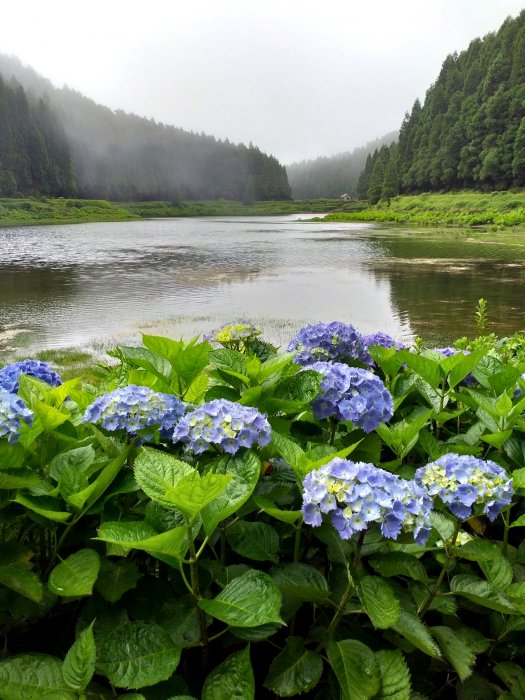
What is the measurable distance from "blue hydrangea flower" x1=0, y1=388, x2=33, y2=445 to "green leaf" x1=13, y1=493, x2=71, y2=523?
155 millimetres

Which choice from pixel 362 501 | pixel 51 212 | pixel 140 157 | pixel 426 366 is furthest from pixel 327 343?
pixel 140 157

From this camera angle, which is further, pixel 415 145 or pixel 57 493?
pixel 415 145

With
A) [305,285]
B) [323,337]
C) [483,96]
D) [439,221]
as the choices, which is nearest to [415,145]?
[483,96]

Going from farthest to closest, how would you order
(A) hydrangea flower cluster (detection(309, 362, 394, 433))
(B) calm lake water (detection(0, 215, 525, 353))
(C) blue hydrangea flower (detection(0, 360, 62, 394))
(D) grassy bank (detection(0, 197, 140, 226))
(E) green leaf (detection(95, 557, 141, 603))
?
(D) grassy bank (detection(0, 197, 140, 226)), (B) calm lake water (detection(0, 215, 525, 353)), (C) blue hydrangea flower (detection(0, 360, 62, 394)), (A) hydrangea flower cluster (detection(309, 362, 394, 433)), (E) green leaf (detection(95, 557, 141, 603))

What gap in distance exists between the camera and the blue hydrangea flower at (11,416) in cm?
122

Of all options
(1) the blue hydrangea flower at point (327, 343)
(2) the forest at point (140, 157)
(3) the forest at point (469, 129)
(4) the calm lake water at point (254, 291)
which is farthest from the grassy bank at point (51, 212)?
(1) the blue hydrangea flower at point (327, 343)

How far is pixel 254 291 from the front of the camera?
15.2 meters

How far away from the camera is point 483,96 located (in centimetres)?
6888

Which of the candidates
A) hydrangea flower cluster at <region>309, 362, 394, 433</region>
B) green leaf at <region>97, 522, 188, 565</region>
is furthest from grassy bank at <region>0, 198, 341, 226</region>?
green leaf at <region>97, 522, 188, 565</region>

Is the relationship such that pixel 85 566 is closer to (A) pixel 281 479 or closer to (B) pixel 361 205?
(A) pixel 281 479

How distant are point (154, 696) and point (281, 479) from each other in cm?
57

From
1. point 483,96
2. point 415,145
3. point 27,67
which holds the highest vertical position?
point 27,67

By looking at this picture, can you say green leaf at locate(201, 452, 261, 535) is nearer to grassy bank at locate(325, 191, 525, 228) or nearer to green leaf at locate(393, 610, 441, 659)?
green leaf at locate(393, 610, 441, 659)

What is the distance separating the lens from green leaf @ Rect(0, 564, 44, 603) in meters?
1.08
